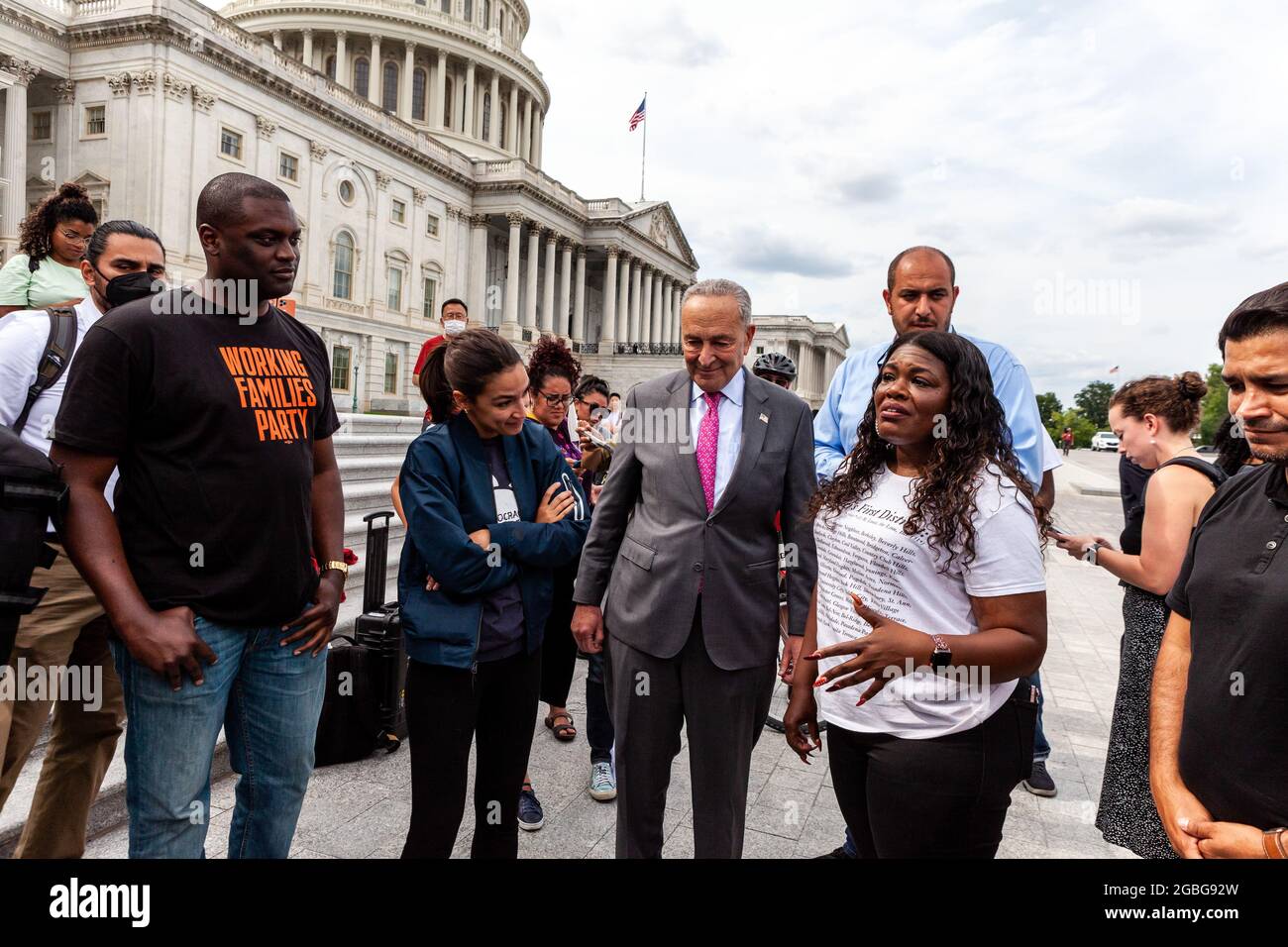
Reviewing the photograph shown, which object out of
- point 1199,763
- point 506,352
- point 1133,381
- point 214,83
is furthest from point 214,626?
point 214,83

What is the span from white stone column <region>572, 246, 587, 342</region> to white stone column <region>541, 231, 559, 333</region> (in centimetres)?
229

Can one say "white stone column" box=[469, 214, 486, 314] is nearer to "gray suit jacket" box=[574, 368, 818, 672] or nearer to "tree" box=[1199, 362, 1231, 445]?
"gray suit jacket" box=[574, 368, 818, 672]

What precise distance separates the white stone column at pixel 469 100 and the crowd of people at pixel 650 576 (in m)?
66.8

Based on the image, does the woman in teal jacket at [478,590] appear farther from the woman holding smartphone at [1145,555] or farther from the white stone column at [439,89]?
the white stone column at [439,89]

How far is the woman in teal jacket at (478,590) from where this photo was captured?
2.79 metres

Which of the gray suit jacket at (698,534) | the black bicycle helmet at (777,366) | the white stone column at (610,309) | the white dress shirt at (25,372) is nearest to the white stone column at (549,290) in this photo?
the white stone column at (610,309)

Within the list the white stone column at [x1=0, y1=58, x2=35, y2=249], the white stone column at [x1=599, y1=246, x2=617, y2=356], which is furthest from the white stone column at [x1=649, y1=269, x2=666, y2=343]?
the white stone column at [x1=0, y1=58, x2=35, y2=249]

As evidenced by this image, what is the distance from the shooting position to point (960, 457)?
2.23 m

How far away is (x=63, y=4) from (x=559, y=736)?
42.7 m

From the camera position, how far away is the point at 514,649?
9.78 ft

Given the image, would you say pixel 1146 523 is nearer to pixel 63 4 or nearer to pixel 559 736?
pixel 559 736

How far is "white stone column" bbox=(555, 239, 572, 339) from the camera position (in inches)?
2420

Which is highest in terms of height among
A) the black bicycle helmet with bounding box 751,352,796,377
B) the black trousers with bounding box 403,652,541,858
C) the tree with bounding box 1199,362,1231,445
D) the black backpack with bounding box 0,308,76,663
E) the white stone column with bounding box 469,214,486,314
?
the white stone column with bounding box 469,214,486,314

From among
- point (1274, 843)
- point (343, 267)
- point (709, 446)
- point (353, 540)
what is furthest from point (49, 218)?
point (343, 267)
